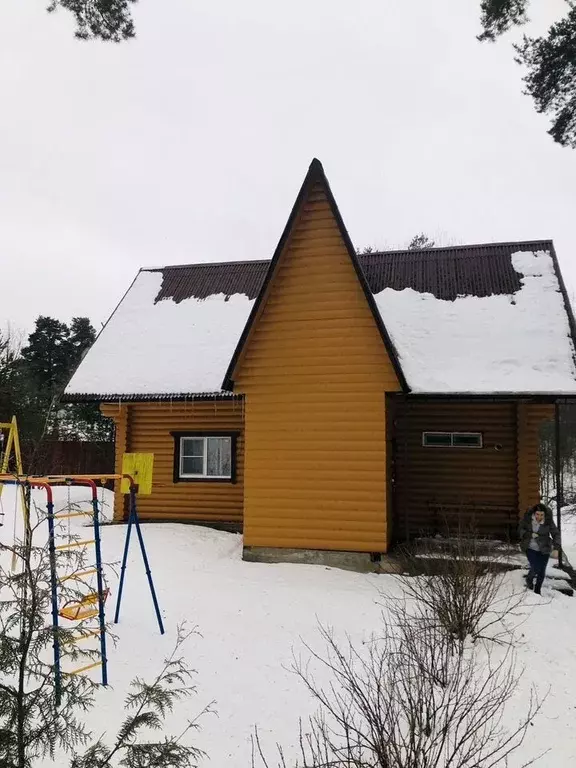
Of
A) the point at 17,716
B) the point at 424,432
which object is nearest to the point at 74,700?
the point at 17,716

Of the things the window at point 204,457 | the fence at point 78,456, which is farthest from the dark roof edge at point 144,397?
the fence at point 78,456

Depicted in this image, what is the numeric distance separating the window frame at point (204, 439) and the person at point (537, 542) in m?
6.63

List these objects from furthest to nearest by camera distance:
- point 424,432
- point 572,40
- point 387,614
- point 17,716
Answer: point 424,432 → point 572,40 → point 387,614 → point 17,716

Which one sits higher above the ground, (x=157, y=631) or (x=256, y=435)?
(x=256, y=435)

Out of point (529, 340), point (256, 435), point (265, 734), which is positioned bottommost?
point (265, 734)

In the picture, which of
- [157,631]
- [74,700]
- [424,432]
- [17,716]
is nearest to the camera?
[17,716]

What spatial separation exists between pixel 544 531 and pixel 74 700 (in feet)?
24.4

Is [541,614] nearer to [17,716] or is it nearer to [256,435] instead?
[256,435]

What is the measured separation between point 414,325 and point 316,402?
317 centimetres

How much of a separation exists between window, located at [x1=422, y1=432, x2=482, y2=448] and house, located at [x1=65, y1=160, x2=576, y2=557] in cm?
3

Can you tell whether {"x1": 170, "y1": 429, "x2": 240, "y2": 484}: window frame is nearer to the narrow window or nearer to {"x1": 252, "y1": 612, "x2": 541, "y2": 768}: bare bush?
the narrow window

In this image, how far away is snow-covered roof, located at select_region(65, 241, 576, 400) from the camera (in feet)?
35.1

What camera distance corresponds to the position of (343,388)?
34.0ft

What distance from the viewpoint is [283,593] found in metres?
8.98
